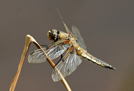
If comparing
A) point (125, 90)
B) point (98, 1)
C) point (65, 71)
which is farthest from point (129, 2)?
point (65, 71)

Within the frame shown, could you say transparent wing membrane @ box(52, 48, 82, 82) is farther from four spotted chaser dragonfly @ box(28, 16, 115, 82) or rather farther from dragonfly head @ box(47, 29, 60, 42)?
dragonfly head @ box(47, 29, 60, 42)

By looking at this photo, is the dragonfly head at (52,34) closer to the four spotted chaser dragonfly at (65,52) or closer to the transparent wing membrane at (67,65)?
the four spotted chaser dragonfly at (65,52)

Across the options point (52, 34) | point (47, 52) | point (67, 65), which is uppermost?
point (52, 34)

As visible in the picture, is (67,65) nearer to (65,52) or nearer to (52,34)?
(65,52)

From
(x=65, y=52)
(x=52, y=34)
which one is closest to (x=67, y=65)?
(x=65, y=52)

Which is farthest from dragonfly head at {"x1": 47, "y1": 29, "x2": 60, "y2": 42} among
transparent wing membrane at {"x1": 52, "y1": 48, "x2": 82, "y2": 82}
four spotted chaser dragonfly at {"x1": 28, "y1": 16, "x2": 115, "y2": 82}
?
transparent wing membrane at {"x1": 52, "y1": 48, "x2": 82, "y2": 82}

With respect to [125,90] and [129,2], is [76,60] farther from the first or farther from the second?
[129,2]

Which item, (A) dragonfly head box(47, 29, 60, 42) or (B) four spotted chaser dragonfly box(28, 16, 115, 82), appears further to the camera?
(A) dragonfly head box(47, 29, 60, 42)
